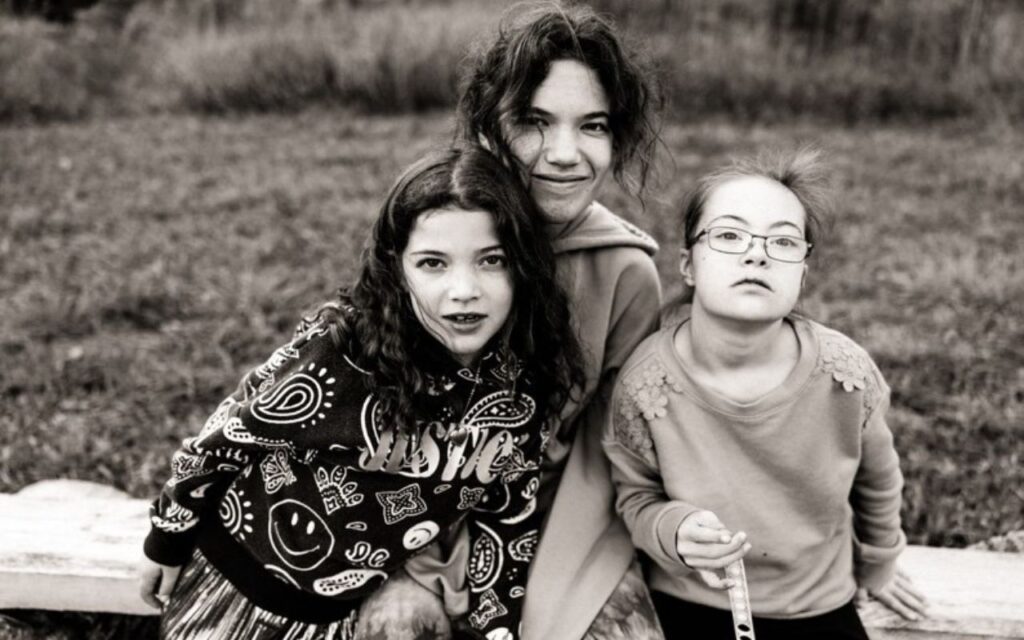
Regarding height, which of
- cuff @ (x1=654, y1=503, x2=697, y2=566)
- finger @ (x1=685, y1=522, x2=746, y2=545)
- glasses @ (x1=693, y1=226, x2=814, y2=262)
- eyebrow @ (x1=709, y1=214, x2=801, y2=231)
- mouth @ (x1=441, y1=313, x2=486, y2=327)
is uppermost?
eyebrow @ (x1=709, y1=214, x2=801, y2=231)

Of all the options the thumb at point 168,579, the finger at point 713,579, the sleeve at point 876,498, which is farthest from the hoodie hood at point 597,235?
the thumb at point 168,579

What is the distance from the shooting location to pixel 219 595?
1.85 metres

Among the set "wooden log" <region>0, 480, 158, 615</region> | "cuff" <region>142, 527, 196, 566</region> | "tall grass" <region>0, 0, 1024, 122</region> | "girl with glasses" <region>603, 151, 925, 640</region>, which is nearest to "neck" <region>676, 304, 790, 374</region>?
"girl with glasses" <region>603, 151, 925, 640</region>

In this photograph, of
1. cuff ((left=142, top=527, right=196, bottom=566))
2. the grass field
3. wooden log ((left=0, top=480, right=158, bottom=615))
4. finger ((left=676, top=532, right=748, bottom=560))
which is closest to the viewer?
finger ((left=676, top=532, right=748, bottom=560))

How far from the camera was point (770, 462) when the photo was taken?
5.88 ft

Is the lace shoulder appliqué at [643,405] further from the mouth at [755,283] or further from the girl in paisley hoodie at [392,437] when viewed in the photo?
the mouth at [755,283]

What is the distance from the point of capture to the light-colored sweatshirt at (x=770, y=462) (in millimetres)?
1780

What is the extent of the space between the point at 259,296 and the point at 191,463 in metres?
2.37

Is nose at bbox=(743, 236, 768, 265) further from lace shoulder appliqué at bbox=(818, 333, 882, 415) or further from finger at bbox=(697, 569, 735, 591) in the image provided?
finger at bbox=(697, 569, 735, 591)

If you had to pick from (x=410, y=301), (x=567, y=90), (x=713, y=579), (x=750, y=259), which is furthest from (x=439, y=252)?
(x=713, y=579)

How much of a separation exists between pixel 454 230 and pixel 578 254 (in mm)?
423

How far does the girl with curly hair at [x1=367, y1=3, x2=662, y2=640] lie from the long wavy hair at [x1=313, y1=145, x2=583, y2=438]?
0.14m

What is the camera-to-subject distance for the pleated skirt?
1.81 meters

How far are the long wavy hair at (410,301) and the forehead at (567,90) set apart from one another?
169 millimetres
